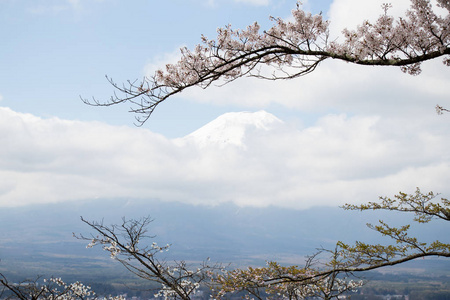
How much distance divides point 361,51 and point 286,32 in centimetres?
93

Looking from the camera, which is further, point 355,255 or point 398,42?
point 355,255

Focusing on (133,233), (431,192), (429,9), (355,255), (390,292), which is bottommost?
(390,292)

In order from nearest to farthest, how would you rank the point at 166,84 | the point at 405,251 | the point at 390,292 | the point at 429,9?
the point at 429,9, the point at 166,84, the point at 405,251, the point at 390,292

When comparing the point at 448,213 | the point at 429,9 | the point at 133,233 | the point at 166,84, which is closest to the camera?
the point at 429,9

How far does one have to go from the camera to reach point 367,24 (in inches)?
159

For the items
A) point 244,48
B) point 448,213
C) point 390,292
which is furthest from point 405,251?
point 390,292

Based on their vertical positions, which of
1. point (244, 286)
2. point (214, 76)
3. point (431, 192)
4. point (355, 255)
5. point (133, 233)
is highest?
point (214, 76)

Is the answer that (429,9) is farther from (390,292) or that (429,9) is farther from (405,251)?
(390,292)

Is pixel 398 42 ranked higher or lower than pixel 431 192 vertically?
higher

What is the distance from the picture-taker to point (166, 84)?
4.27m

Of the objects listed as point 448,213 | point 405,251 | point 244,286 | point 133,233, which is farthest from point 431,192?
point 133,233

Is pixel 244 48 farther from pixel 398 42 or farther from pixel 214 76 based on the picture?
pixel 398 42

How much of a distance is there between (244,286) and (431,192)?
3.22 m

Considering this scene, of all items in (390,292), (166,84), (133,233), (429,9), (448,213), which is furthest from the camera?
(390,292)
